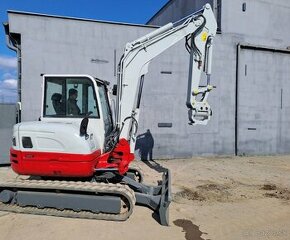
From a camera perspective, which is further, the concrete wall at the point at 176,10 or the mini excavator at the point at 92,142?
the concrete wall at the point at 176,10

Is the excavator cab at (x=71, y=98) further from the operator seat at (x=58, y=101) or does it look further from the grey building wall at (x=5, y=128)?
the grey building wall at (x=5, y=128)

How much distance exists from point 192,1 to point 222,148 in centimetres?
641

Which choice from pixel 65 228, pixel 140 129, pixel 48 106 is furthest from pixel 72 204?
pixel 140 129

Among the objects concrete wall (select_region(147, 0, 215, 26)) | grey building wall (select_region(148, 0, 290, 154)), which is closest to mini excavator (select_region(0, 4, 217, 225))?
grey building wall (select_region(148, 0, 290, 154))

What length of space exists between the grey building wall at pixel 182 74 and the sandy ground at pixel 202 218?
306cm

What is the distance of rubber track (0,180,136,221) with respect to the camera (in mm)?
5695

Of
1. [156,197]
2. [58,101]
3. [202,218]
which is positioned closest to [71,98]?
[58,101]

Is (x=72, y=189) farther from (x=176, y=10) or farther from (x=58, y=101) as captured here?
(x=176, y=10)

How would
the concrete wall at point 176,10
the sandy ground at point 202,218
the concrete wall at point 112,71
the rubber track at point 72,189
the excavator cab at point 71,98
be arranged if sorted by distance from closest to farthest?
the sandy ground at point 202,218
the rubber track at point 72,189
the excavator cab at point 71,98
the concrete wall at point 112,71
the concrete wall at point 176,10

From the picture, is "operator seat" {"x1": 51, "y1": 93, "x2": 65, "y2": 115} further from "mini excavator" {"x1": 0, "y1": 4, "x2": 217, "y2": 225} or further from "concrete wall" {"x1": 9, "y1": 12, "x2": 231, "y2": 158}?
"concrete wall" {"x1": 9, "y1": 12, "x2": 231, "y2": 158}

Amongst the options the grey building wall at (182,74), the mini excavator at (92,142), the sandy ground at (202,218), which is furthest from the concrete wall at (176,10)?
the sandy ground at (202,218)

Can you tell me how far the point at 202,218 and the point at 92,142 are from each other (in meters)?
2.36

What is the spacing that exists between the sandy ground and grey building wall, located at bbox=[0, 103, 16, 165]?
2.01 ft

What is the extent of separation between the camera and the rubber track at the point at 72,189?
5695 mm
